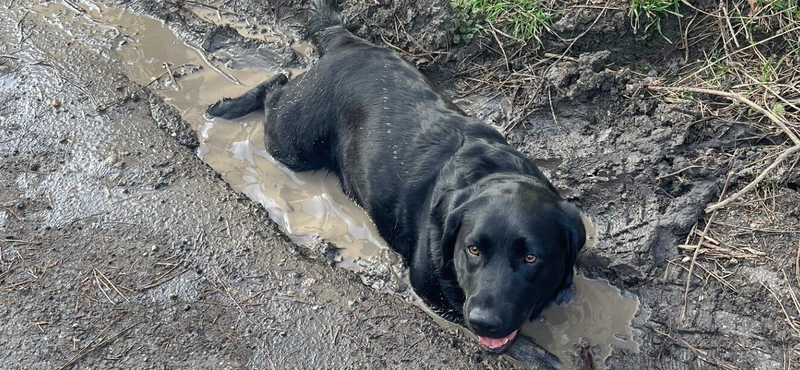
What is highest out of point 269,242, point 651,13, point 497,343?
point 651,13

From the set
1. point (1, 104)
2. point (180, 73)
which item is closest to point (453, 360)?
point (180, 73)

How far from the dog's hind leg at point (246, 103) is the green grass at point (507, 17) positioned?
4.63 ft

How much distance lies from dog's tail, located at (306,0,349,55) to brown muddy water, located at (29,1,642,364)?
31 centimetres

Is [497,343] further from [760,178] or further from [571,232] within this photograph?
[760,178]

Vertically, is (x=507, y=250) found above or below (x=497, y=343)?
above

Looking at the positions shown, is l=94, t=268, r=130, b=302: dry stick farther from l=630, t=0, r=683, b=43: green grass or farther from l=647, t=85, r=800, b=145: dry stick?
l=630, t=0, r=683, b=43: green grass

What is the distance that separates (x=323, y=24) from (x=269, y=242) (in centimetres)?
192

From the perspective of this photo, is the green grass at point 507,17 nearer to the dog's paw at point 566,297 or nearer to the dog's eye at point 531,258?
the dog's paw at point 566,297

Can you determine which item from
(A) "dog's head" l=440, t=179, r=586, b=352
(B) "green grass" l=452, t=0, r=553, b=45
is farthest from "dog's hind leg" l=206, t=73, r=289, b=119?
(A) "dog's head" l=440, t=179, r=586, b=352

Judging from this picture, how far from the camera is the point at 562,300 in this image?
3.40 metres

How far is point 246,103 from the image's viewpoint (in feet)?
14.9

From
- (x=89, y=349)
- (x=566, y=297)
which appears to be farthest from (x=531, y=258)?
(x=89, y=349)

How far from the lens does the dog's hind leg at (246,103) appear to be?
451 cm

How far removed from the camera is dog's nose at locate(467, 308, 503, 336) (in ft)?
8.70
